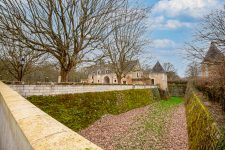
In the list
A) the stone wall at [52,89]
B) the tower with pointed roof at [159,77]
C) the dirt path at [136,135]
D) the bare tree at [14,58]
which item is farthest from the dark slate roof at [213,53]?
the tower with pointed roof at [159,77]

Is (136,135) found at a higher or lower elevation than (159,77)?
lower

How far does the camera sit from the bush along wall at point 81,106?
939 cm

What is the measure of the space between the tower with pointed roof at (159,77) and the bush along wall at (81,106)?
2211cm

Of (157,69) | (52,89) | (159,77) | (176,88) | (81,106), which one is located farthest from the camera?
(176,88)

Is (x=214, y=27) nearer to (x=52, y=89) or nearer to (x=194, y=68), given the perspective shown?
(x=194, y=68)

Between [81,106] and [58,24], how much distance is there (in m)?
4.86

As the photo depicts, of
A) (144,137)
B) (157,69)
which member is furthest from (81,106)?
(157,69)

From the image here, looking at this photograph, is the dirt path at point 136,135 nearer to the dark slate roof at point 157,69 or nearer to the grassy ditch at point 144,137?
the grassy ditch at point 144,137

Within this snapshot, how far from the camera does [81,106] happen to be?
11547 millimetres

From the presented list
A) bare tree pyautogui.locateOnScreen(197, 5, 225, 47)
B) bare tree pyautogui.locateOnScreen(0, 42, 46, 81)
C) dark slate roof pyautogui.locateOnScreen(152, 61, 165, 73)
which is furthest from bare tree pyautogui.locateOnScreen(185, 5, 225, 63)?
dark slate roof pyautogui.locateOnScreen(152, 61, 165, 73)

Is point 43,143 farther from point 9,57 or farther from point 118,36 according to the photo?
point 118,36

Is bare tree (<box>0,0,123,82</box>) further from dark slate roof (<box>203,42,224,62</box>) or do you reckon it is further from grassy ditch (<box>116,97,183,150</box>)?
dark slate roof (<box>203,42,224,62</box>)

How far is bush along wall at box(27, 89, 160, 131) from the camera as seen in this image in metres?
9.39

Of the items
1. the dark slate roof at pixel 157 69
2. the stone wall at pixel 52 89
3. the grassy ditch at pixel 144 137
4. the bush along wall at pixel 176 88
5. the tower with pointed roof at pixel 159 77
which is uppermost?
the dark slate roof at pixel 157 69
